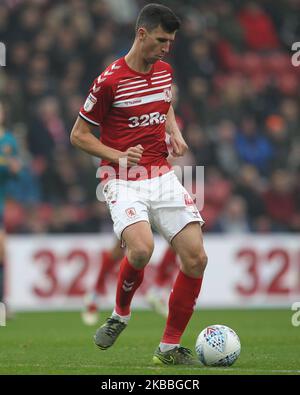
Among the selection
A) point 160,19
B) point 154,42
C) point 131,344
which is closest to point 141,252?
point 154,42

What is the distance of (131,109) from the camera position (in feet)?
24.3

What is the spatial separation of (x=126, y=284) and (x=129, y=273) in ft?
0.35

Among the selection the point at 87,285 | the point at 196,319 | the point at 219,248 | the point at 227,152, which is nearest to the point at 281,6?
the point at 227,152

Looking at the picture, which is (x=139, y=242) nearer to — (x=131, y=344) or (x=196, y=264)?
(x=196, y=264)

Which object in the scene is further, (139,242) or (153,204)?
(153,204)

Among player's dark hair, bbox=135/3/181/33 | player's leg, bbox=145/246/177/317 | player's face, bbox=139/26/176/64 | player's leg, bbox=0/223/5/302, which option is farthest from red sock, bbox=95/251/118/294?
player's dark hair, bbox=135/3/181/33

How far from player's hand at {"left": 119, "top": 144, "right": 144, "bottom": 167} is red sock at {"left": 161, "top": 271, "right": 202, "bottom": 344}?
0.82 meters

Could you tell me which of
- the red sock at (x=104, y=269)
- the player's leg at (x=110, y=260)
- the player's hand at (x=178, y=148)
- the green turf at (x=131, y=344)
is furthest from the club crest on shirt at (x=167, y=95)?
the red sock at (x=104, y=269)

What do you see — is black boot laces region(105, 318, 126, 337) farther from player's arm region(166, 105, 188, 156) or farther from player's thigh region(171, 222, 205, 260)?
player's arm region(166, 105, 188, 156)

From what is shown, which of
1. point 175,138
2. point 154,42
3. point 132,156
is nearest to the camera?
point 132,156

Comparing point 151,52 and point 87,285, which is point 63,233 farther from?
point 151,52

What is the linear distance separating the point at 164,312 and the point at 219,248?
2.57 m

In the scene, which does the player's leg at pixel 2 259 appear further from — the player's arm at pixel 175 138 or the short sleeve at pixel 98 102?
the short sleeve at pixel 98 102

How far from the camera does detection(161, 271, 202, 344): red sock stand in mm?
7199
